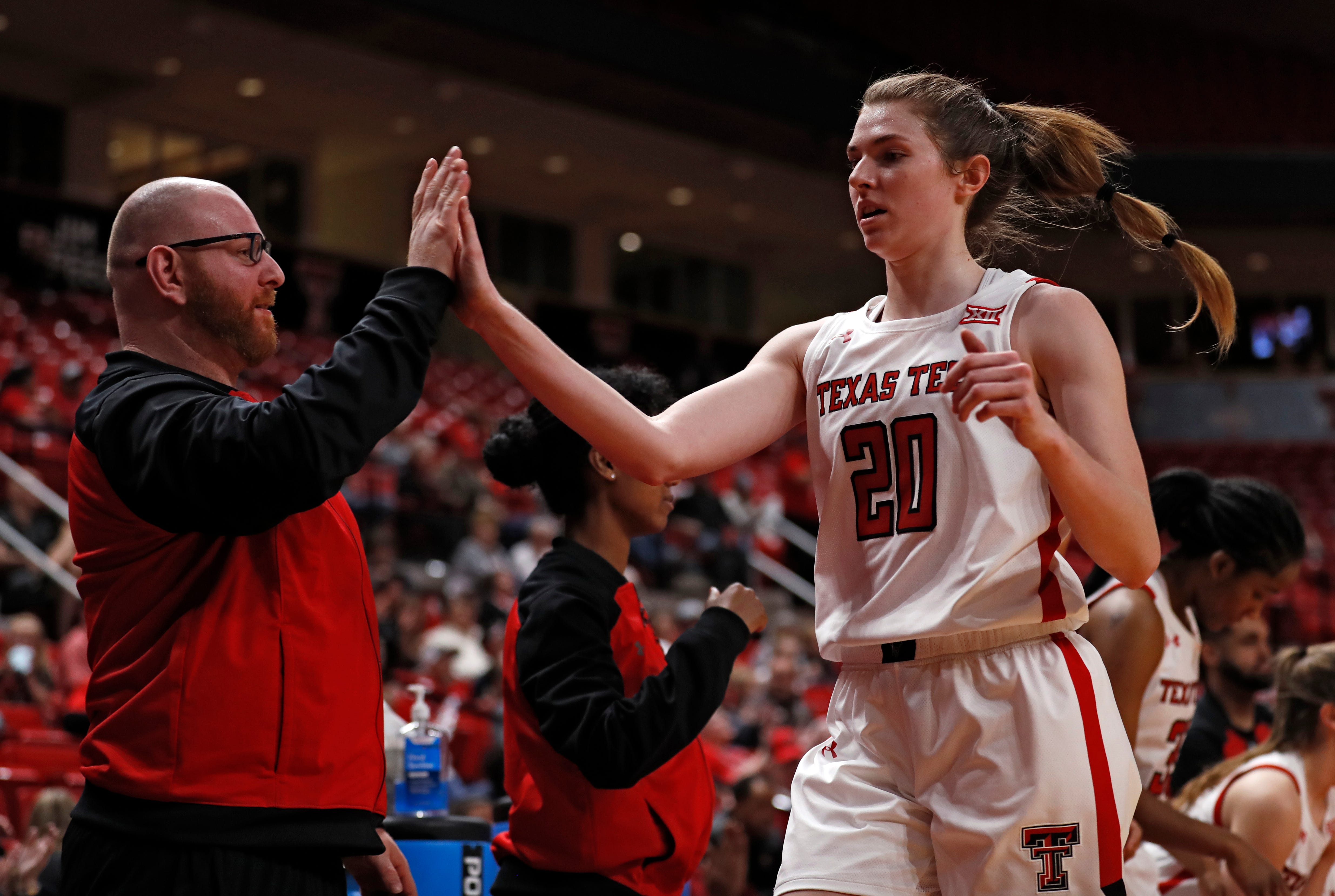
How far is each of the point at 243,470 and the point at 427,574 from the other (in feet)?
24.4

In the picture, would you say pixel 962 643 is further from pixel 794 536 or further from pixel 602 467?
pixel 794 536

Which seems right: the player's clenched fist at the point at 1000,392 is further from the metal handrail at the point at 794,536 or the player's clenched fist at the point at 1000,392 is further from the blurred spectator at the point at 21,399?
the metal handrail at the point at 794,536

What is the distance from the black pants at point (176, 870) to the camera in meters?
1.86

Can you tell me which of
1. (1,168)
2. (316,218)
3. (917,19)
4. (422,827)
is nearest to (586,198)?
(316,218)

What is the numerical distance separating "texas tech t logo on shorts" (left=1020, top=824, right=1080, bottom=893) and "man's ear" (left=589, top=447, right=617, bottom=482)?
1085 mm

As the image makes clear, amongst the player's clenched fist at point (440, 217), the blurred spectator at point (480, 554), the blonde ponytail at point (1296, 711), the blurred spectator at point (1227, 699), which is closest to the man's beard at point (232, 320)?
the player's clenched fist at point (440, 217)

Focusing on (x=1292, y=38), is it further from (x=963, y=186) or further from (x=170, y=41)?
(x=963, y=186)

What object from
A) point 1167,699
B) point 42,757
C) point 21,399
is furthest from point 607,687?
point 21,399

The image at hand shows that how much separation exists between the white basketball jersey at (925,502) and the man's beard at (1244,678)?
246 centimetres

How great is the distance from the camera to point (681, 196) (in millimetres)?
19594

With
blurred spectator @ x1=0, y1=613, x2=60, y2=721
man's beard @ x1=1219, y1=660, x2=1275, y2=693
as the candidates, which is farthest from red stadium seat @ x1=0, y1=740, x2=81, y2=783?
man's beard @ x1=1219, y1=660, x2=1275, y2=693

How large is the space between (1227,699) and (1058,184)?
2.69 m

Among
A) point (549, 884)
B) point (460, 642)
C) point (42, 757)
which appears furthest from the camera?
point (460, 642)

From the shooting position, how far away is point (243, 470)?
6.08 ft
